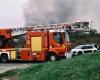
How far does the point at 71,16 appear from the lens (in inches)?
1932

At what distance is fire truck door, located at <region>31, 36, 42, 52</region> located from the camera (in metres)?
40.7

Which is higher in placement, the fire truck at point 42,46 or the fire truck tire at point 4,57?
the fire truck at point 42,46

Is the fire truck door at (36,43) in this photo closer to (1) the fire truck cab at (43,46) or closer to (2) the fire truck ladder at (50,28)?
(1) the fire truck cab at (43,46)

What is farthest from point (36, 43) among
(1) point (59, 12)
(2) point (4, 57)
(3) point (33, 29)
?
(1) point (59, 12)

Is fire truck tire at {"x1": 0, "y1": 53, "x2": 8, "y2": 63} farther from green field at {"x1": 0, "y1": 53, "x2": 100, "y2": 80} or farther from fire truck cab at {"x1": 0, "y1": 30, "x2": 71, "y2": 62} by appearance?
green field at {"x1": 0, "y1": 53, "x2": 100, "y2": 80}

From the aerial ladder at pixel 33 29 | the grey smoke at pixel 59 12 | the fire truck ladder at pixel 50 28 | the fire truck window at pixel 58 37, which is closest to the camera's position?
the fire truck window at pixel 58 37

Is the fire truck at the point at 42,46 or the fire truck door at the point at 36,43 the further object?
the fire truck door at the point at 36,43

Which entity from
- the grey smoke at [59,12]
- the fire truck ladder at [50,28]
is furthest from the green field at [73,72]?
the grey smoke at [59,12]

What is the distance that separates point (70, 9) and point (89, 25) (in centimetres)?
705

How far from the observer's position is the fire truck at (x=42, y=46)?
4025 cm

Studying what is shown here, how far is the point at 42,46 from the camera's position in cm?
4059

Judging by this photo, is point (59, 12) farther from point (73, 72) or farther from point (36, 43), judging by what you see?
point (73, 72)

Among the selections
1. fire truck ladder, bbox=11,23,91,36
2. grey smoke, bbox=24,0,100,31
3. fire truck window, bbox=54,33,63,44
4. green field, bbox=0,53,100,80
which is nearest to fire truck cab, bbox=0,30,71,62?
fire truck window, bbox=54,33,63,44

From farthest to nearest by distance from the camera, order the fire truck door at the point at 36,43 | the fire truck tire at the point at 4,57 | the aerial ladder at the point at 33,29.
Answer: the fire truck tire at the point at 4,57 → the aerial ladder at the point at 33,29 → the fire truck door at the point at 36,43
